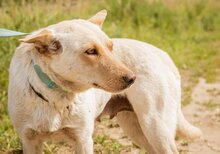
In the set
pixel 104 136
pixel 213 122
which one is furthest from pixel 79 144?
pixel 213 122

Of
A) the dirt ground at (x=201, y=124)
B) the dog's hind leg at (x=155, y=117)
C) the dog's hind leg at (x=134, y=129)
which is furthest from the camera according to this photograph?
the dirt ground at (x=201, y=124)

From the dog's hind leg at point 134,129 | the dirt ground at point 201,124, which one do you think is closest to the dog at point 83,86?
the dog's hind leg at point 134,129

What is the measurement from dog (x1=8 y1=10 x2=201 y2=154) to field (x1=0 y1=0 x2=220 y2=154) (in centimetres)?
111

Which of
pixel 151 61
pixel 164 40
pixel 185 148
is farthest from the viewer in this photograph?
pixel 164 40

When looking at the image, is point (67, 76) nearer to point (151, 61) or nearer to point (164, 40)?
point (151, 61)

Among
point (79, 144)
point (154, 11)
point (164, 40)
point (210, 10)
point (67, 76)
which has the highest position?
point (210, 10)

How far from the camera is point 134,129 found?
15.6 feet

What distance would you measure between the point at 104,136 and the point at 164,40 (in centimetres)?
454

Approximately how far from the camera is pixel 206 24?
39.2ft

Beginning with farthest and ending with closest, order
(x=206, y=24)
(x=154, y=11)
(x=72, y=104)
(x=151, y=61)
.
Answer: (x=206, y=24)
(x=154, y=11)
(x=151, y=61)
(x=72, y=104)

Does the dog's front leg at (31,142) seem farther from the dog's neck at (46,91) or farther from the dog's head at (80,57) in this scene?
the dog's head at (80,57)

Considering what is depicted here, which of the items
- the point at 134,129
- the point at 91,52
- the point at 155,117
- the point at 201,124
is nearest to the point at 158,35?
the point at 201,124

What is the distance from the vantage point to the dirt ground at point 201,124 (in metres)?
5.52

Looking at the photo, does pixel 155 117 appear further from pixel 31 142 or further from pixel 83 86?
pixel 31 142
